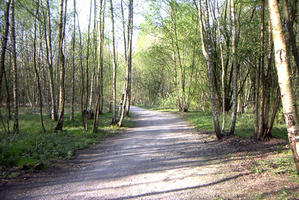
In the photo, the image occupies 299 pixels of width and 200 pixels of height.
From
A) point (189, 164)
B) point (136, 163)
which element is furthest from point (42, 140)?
point (189, 164)

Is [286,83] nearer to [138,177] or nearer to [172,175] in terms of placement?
[172,175]

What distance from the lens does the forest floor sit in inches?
178

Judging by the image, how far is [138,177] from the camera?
221 inches

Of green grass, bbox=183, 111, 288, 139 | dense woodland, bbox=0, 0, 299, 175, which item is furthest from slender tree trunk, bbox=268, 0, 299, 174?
green grass, bbox=183, 111, 288, 139

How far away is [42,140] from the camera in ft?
29.6

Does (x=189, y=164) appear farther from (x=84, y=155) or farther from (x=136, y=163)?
(x=84, y=155)

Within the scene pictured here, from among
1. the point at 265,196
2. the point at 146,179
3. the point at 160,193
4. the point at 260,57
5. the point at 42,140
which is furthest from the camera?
the point at 42,140

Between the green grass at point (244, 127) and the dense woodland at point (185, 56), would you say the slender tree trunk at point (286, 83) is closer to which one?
the dense woodland at point (185, 56)

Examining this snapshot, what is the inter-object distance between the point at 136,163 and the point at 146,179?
56.0 inches

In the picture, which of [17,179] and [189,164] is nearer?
[17,179]

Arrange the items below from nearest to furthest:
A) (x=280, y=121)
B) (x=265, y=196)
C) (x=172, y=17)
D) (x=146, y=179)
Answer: (x=265, y=196) → (x=146, y=179) → (x=280, y=121) → (x=172, y=17)

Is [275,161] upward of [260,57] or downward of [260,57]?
downward

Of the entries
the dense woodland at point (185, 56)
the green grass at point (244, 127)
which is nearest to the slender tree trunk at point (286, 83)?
the dense woodland at point (185, 56)

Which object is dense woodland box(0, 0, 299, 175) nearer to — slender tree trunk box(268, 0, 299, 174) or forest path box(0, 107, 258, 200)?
slender tree trunk box(268, 0, 299, 174)
